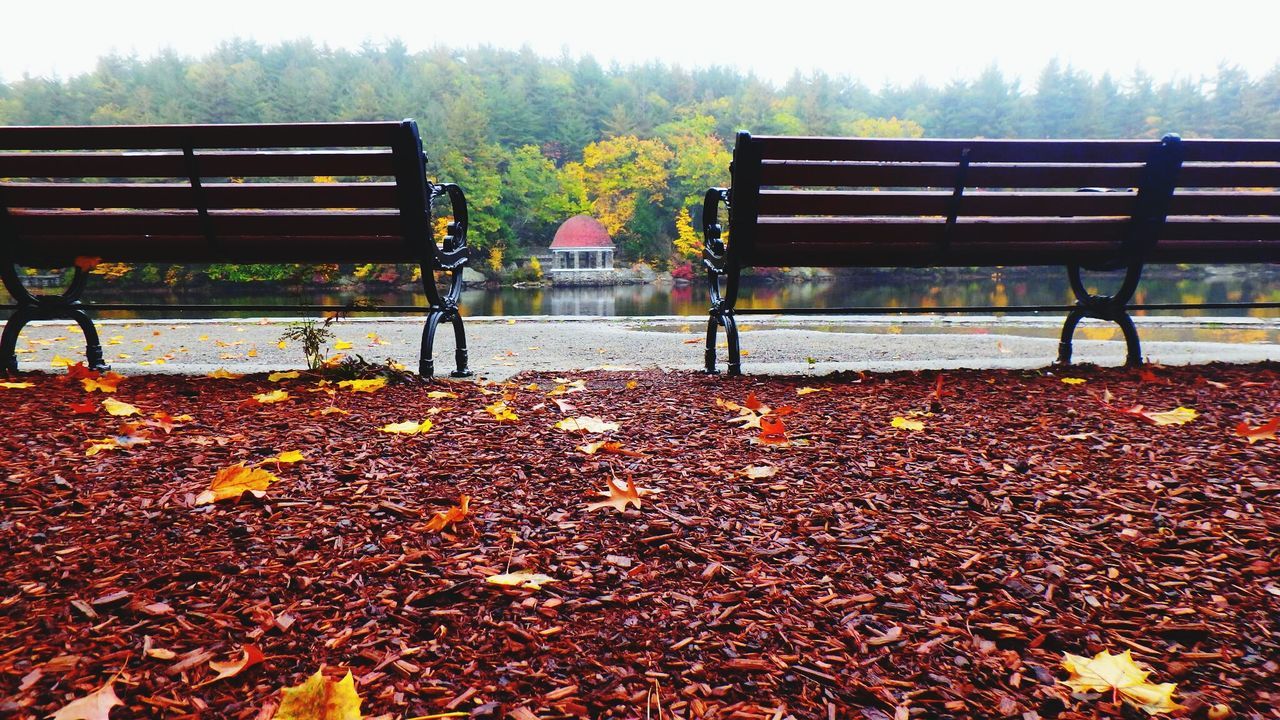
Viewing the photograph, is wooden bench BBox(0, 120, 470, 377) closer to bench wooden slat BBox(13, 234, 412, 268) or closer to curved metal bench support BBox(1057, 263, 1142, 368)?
bench wooden slat BBox(13, 234, 412, 268)

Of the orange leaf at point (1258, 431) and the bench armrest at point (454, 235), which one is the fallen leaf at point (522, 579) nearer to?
the orange leaf at point (1258, 431)

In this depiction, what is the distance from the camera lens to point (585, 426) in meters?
2.25

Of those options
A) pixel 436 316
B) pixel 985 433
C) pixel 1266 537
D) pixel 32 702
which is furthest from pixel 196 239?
pixel 1266 537

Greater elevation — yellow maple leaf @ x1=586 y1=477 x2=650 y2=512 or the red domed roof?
the red domed roof

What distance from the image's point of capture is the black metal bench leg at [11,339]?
300 cm

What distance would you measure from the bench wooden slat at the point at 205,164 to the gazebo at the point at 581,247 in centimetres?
3198

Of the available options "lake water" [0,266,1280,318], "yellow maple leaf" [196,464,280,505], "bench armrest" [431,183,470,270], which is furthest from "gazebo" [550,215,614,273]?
"yellow maple leaf" [196,464,280,505]

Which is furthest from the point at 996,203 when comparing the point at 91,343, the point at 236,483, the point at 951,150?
the point at 91,343

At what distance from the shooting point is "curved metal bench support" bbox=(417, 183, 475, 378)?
315 cm

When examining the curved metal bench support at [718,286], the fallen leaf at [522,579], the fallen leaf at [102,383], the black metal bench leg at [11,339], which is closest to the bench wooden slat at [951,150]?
the curved metal bench support at [718,286]

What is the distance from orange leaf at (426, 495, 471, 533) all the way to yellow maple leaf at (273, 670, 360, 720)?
505 millimetres

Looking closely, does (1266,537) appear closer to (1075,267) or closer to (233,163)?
(1075,267)

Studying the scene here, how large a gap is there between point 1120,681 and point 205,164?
335 centimetres

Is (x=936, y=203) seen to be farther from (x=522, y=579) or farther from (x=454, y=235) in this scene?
(x=522, y=579)
